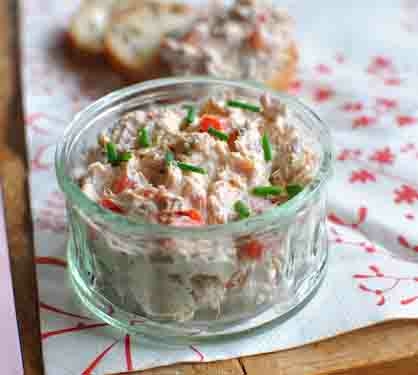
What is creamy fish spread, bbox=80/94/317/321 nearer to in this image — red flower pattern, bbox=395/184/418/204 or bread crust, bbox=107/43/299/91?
red flower pattern, bbox=395/184/418/204


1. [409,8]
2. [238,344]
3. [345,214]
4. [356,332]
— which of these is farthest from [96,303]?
[409,8]

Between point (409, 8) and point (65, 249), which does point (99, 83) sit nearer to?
point (65, 249)

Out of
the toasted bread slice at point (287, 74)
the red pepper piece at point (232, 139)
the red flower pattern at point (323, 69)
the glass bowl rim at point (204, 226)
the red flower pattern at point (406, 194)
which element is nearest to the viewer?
the glass bowl rim at point (204, 226)

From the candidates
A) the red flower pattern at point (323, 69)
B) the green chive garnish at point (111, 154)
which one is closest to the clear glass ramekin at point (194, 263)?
the green chive garnish at point (111, 154)

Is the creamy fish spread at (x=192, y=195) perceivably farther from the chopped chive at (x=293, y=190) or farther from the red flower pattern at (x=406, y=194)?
the red flower pattern at (x=406, y=194)

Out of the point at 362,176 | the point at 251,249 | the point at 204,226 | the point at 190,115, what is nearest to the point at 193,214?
the point at 204,226
